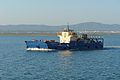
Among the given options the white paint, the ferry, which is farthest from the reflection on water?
the white paint

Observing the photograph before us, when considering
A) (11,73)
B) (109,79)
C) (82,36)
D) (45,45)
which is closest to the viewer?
(109,79)

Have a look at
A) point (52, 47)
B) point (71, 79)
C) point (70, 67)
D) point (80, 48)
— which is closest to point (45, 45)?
point (52, 47)

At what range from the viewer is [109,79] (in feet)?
135

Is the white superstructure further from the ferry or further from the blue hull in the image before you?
the blue hull

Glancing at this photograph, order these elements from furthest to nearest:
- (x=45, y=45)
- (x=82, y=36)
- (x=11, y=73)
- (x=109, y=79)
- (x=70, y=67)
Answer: (x=82, y=36), (x=45, y=45), (x=70, y=67), (x=11, y=73), (x=109, y=79)

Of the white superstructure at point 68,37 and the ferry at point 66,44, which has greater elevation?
the white superstructure at point 68,37

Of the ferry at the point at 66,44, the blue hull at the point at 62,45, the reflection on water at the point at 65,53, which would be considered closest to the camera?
the reflection on water at the point at 65,53

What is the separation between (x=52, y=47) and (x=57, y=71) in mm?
34923

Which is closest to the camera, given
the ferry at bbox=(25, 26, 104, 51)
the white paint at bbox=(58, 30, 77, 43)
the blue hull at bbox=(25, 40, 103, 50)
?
the blue hull at bbox=(25, 40, 103, 50)

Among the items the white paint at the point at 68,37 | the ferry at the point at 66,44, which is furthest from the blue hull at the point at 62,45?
the white paint at the point at 68,37

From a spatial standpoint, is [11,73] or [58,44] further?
[58,44]

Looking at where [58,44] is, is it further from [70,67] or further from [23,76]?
[23,76]

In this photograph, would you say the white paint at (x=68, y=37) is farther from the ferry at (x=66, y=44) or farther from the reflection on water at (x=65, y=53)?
the reflection on water at (x=65, y=53)

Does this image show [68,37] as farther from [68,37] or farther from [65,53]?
[65,53]
